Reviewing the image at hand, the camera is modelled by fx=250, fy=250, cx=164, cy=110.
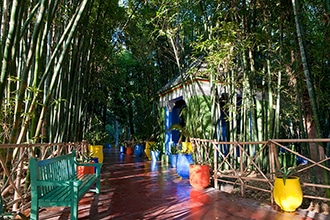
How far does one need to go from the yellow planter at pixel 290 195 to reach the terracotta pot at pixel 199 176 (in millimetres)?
1399

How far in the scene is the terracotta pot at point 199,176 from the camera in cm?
408

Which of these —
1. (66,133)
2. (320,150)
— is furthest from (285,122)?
(66,133)

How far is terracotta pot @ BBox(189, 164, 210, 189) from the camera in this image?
4078 mm

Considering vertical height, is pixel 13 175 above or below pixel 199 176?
above

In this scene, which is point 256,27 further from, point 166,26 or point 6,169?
point 6,169

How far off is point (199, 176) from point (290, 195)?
155 centimetres

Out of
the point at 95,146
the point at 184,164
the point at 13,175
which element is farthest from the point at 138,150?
the point at 13,175

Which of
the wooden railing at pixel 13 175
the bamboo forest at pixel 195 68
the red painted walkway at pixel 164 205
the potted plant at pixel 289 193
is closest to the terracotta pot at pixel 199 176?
the red painted walkway at pixel 164 205

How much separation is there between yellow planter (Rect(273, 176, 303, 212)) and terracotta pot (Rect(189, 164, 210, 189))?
1.40 meters

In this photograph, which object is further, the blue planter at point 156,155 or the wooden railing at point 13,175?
the blue planter at point 156,155

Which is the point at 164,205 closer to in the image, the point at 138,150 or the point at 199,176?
the point at 199,176

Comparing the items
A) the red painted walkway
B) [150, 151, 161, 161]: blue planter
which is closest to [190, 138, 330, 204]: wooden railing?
the red painted walkway

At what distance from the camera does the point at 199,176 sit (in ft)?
13.4

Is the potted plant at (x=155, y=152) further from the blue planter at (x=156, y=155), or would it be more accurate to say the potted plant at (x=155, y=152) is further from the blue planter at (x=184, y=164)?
the blue planter at (x=184, y=164)
